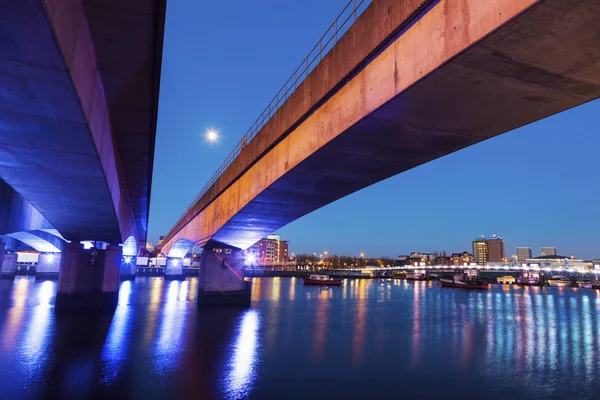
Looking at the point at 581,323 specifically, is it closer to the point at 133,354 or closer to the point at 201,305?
the point at 201,305

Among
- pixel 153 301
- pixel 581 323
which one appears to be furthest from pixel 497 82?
pixel 153 301

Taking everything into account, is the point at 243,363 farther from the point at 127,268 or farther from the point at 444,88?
the point at 127,268

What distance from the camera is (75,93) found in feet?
24.8

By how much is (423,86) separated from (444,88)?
1.29ft

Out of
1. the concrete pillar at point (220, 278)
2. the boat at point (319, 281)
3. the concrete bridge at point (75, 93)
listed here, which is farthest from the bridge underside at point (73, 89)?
the boat at point (319, 281)

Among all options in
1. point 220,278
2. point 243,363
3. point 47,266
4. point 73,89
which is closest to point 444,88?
point 73,89

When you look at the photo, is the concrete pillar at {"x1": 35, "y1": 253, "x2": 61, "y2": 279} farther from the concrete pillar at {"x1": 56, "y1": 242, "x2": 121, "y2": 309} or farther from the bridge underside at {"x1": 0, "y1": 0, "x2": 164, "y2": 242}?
the bridge underside at {"x1": 0, "y1": 0, "x2": 164, "y2": 242}

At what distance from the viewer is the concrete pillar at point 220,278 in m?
37.0

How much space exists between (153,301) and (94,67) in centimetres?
3927

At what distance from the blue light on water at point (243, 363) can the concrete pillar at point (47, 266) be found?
6428 cm

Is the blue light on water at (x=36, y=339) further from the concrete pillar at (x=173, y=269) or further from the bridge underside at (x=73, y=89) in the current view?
the concrete pillar at (x=173, y=269)

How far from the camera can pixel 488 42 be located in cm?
580

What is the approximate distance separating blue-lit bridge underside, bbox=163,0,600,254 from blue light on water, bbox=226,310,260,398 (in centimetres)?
799

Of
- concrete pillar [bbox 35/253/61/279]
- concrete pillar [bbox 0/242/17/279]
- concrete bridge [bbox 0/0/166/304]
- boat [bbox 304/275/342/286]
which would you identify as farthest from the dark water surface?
boat [bbox 304/275/342/286]
